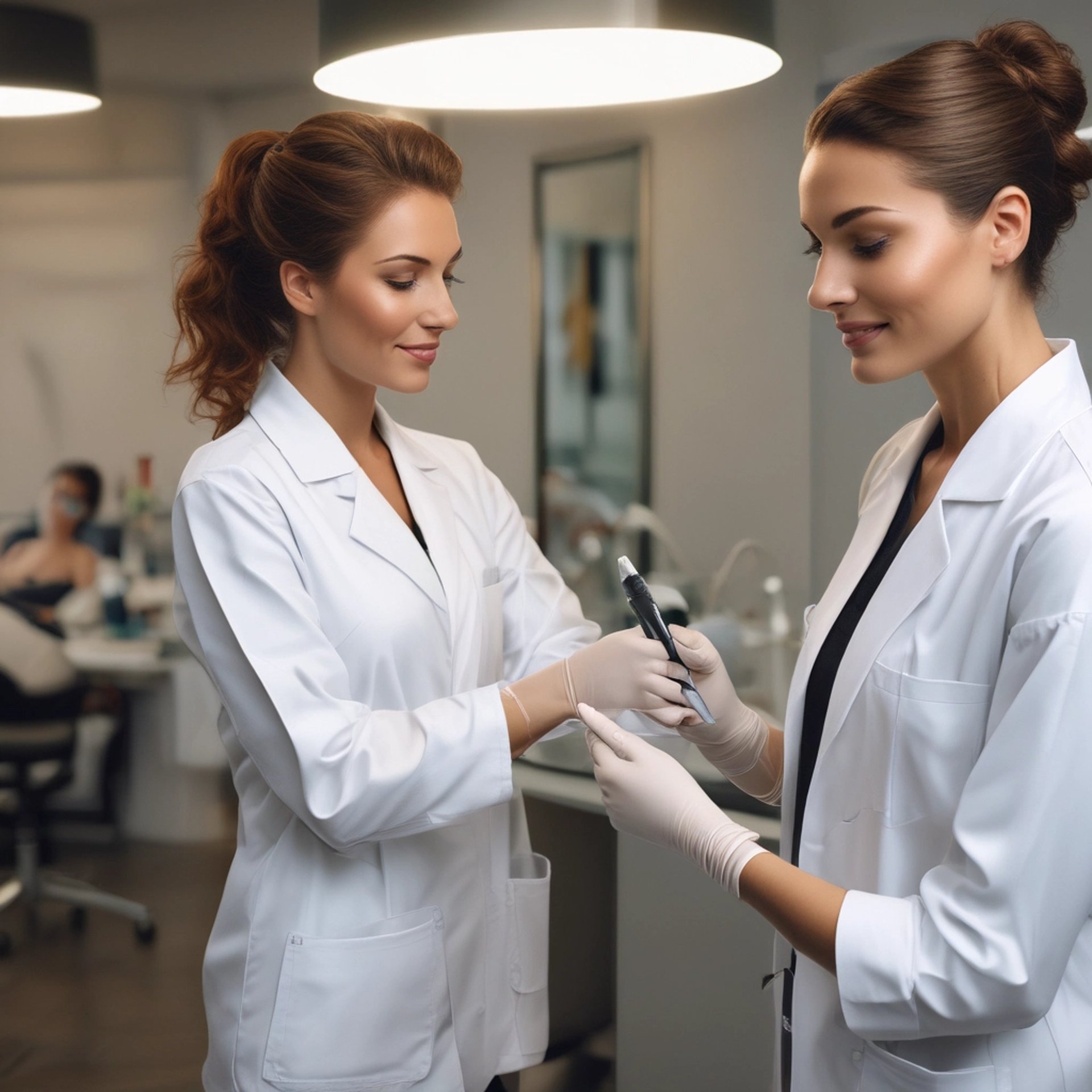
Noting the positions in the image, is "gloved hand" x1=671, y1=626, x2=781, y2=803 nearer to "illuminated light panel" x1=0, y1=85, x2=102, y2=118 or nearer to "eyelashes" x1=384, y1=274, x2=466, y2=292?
"eyelashes" x1=384, y1=274, x2=466, y2=292

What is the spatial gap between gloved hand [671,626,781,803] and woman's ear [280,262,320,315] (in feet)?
1.81

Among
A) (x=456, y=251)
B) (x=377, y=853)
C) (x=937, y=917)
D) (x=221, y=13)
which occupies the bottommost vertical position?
(x=377, y=853)

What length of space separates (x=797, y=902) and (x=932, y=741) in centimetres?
17

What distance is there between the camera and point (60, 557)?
2967mm

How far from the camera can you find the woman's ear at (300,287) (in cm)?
134

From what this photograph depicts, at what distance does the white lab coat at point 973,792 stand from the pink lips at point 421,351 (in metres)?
0.54

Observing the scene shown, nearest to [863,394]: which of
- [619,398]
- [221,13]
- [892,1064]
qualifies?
[619,398]

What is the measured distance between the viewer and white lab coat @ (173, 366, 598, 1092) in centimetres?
118

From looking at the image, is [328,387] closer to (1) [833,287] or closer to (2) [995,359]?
(1) [833,287]

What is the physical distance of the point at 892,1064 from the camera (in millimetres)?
983

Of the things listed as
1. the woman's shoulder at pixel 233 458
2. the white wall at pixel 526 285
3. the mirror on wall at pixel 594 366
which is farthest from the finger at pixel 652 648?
the mirror on wall at pixel 594 366

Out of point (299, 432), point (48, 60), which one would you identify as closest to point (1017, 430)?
point (299, 432)

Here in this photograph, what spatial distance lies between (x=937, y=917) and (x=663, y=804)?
302 millimetres

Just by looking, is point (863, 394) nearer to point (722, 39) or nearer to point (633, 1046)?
point (722, 39)
